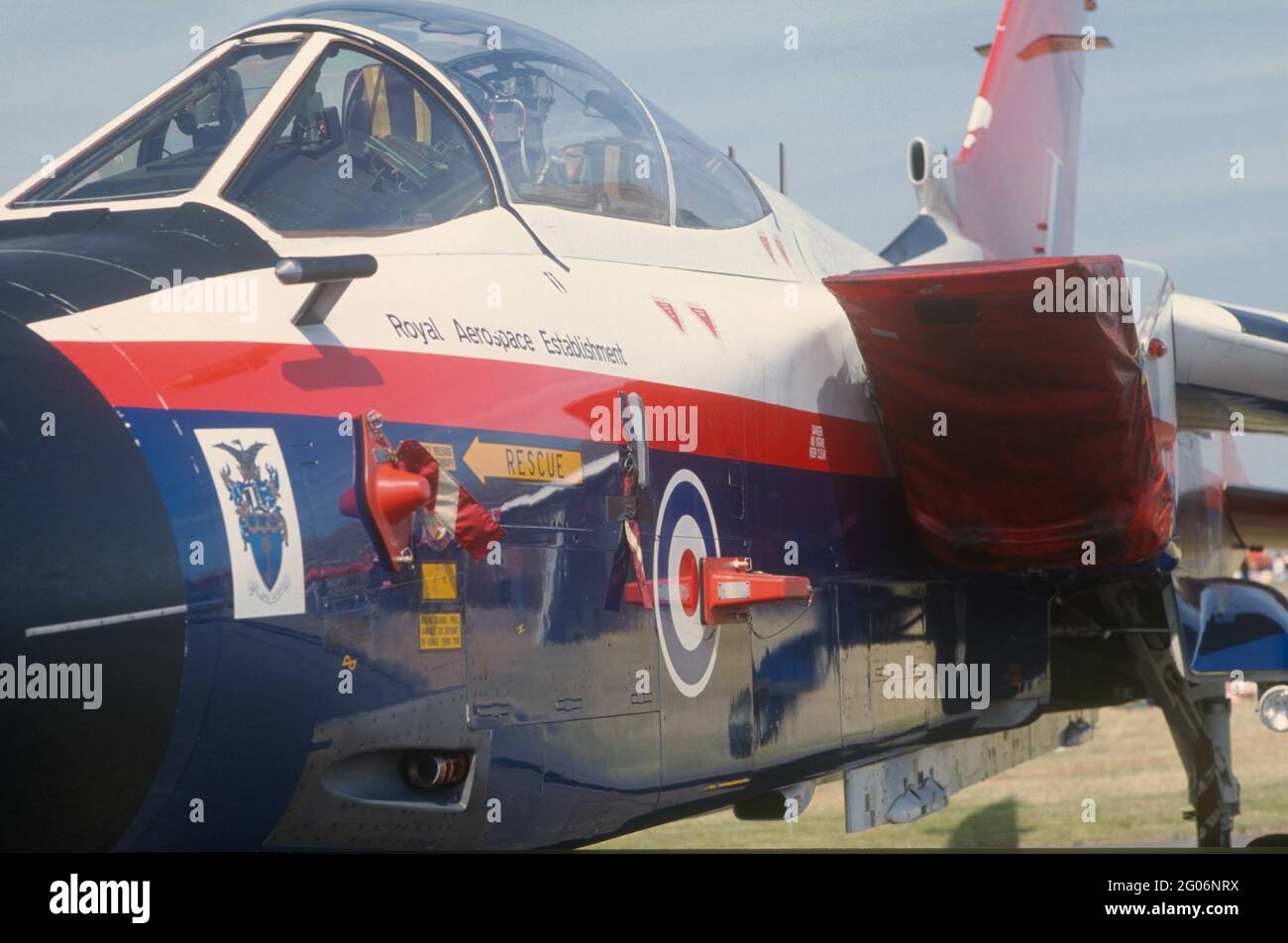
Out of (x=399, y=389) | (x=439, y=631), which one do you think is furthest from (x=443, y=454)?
(x=439, y=631)

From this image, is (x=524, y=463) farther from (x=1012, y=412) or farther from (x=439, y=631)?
(x=1012, y=412)

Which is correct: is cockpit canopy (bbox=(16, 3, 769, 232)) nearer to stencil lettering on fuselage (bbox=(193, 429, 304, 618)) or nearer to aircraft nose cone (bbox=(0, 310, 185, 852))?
stencil lettering on fuselage (bbox=(193, 429, 304, 618))

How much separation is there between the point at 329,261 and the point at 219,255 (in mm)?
305

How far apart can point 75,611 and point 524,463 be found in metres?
1.58

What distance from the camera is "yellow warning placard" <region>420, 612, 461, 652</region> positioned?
4.23 meters

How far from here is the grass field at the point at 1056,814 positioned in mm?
13812

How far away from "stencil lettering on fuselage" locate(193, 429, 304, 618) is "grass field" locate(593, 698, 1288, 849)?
917 cm

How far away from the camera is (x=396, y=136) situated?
5070 mm

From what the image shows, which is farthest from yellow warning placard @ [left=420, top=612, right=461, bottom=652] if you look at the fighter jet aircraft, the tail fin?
the tail fin

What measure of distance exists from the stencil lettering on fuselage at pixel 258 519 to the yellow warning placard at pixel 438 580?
454mm

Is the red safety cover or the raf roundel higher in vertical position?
the red safety cover
